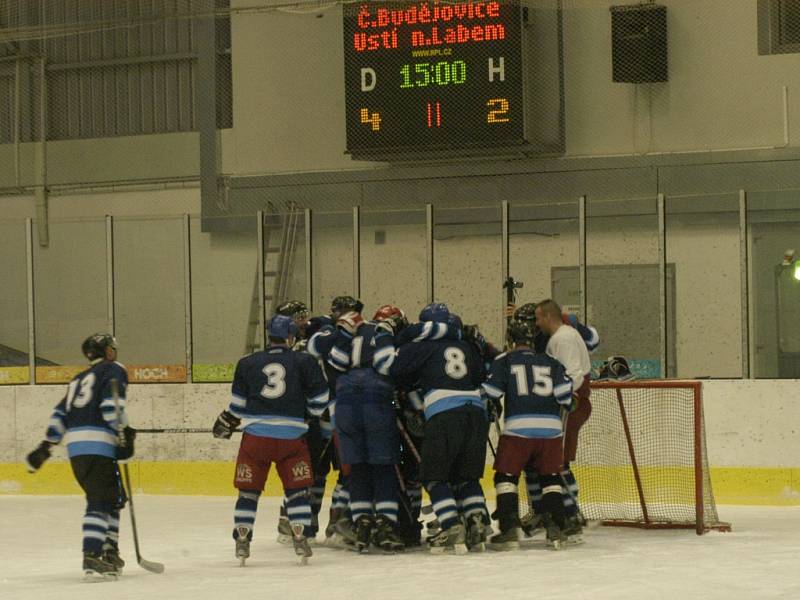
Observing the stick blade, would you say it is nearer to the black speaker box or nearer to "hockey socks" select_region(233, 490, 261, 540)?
"hockey socks" select_region(233, 490, 261, 540)

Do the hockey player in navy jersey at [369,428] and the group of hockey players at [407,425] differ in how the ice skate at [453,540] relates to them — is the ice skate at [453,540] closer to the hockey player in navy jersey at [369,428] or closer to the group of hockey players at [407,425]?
the group of hockey players at [407,425]

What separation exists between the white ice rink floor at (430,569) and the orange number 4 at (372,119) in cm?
535

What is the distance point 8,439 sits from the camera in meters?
13.8

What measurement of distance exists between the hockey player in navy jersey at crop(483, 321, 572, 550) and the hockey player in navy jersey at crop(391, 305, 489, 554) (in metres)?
0.13

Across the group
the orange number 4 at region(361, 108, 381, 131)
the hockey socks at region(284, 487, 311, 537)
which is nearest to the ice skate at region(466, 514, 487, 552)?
the hockey socks at region(284, 487, 311, 537)

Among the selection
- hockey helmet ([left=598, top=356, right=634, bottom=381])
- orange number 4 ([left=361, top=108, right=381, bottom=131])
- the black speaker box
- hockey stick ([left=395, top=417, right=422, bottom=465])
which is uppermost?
the black speaker box

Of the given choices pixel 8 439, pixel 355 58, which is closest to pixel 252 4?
pixel 355 58

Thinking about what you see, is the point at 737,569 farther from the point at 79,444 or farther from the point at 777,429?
the point at 777,429

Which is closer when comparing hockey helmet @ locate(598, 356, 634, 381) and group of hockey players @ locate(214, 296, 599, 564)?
group of hockey players @ locate(214, 296, 599, 564)

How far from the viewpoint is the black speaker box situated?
586 inches

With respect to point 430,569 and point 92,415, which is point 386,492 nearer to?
point 430,569

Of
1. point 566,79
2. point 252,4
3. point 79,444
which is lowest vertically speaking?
point 79,444

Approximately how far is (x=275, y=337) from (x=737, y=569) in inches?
107

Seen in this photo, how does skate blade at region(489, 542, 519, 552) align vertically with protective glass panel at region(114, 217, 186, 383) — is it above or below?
below
